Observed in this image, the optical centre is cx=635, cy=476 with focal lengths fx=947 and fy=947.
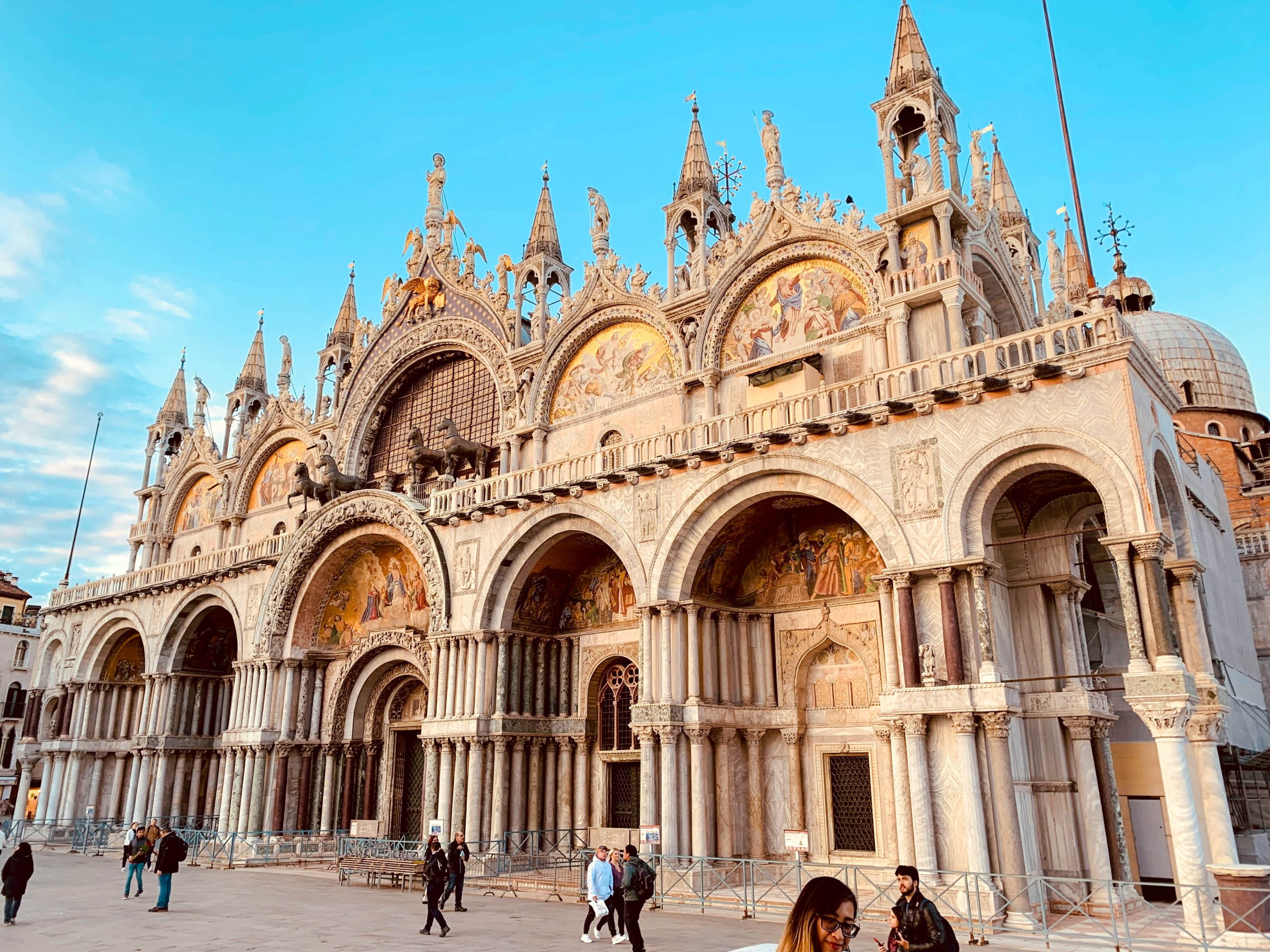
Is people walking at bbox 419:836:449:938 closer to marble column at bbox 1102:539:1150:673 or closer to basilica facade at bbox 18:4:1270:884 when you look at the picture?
basilica facade at bbox 18:4:1270:884

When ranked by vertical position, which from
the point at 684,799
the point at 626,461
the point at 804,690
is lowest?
the point at 684,799

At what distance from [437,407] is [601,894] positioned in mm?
18367

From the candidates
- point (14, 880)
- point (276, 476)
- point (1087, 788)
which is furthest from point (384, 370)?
point (1087, 788)

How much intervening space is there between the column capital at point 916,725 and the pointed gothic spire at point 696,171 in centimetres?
1355

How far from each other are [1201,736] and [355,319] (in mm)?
27153

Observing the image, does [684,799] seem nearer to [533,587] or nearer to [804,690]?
[804,690]

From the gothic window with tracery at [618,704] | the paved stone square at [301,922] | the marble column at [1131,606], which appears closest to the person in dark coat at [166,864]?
the paved stone square at [301,922]

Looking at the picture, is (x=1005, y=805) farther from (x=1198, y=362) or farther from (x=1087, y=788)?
(x=1198, y=362)

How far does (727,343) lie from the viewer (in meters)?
21.2

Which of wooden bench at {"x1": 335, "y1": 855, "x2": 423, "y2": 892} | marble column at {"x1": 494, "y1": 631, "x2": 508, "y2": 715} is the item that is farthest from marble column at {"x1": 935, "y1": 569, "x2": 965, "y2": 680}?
wooden bench at {"x1": 335, "y1": 855, "x2": 423, "y2": 892}

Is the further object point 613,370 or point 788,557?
point 613,370

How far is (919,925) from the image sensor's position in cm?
618

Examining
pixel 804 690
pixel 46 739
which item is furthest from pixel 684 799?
pixel 46 739

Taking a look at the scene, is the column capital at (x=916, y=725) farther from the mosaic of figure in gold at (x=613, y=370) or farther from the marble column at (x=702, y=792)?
the mosaic of figure in gold at (x=613, y=370)
